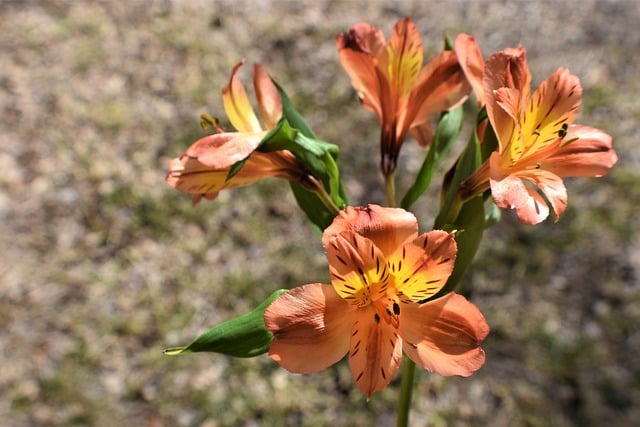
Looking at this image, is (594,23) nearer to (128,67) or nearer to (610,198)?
(610,198)

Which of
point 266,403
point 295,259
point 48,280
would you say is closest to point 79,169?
point 48,280

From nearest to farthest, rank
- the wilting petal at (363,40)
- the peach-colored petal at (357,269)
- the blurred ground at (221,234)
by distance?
the peach-colored petal at (357,269)
the wilting petal at (363,40)
the blurred ground at (221,234)

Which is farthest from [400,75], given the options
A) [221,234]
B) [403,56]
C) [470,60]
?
[221,234]

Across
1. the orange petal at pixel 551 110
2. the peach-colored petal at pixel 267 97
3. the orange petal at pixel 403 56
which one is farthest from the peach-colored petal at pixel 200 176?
the orange petal at pixel 551 110

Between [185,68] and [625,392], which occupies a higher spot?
[185,68]

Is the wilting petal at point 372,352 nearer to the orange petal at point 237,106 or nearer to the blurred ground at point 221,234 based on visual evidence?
the orange petal at point 237,106

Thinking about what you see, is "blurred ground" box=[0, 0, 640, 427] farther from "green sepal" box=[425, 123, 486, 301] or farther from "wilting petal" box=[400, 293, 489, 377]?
"wilting petal" box=[400, 293, 489, 377]
